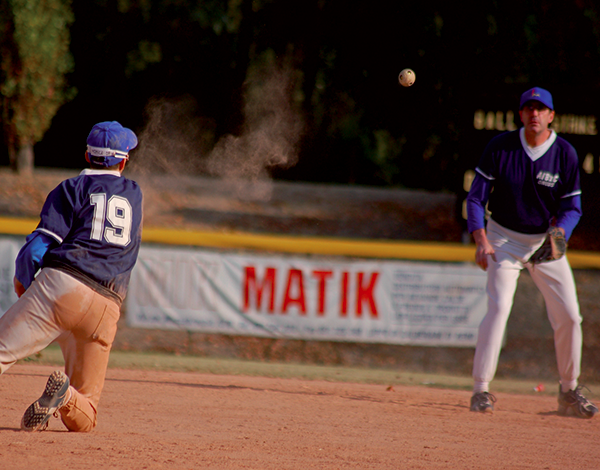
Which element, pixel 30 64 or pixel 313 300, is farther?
pixel 30 64

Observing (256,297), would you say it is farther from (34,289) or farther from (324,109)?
(324,109)

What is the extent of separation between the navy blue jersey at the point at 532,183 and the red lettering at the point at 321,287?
2.74 m

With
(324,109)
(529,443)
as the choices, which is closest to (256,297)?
(529,443)

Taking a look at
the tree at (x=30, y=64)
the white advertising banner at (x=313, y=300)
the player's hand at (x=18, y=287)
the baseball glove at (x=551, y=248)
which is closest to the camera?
the player's hand at (x=18, y=287)

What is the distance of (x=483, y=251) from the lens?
5.35 m

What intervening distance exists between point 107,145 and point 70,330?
3.38ft

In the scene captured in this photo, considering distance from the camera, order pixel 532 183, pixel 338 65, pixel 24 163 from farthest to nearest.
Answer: pixel 338 65 < pixel 24 163 < pixel 532 183

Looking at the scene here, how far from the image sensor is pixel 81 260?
12.4 feet

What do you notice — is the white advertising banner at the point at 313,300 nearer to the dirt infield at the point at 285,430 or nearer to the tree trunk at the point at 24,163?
the dirt infield at the point at 285,430

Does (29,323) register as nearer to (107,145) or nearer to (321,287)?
(107,145)

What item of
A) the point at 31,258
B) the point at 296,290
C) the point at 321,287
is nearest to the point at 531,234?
the point at 321,287

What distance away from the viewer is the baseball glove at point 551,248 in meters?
5.31

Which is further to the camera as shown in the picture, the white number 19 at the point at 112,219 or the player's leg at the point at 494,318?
the player's leg at the point at 494,318

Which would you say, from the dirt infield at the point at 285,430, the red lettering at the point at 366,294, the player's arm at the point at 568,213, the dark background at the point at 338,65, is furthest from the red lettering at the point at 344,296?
the dark background at the point at 338,65
